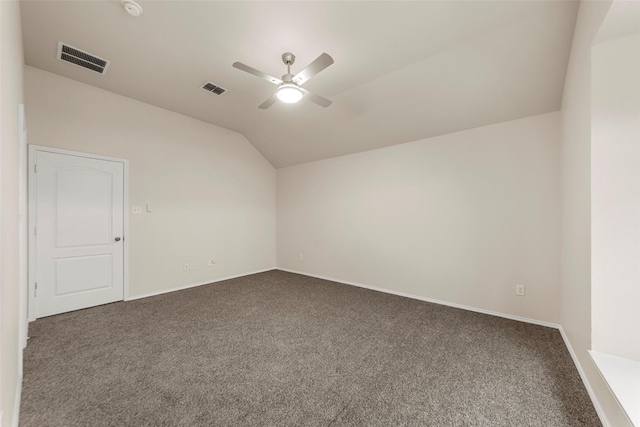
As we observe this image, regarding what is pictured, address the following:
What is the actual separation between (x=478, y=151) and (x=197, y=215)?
15.1 ft

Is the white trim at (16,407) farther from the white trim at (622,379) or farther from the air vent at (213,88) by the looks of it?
the air vent at (213,88)

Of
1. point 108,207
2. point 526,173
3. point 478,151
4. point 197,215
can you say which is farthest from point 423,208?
point 108,207

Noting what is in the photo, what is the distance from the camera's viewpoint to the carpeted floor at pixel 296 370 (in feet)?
5.07

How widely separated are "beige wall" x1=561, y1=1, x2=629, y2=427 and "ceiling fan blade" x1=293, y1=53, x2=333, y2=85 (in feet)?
5.50

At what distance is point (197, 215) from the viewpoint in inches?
175

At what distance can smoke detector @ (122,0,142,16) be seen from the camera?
201cm

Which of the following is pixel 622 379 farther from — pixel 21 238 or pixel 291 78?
pixel 21 238

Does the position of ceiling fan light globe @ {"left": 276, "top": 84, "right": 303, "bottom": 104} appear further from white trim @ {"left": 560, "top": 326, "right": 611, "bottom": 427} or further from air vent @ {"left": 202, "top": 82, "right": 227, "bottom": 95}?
white trim @ {"left": 560, "top": 326, "right": 611, "bottom": 427}

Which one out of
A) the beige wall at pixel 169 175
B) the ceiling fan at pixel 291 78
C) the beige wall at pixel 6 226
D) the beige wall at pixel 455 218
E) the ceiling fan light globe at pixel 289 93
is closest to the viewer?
the beige wall at pixel 6 226

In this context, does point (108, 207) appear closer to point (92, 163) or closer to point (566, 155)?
point (92, 163)

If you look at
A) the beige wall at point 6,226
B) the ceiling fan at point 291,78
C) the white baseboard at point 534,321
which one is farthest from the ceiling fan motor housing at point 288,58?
the white baseboard at point 534,321

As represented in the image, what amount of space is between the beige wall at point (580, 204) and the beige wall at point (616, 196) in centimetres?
6

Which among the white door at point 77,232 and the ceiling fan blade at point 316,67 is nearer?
the ceiling fan blade at point 316,67

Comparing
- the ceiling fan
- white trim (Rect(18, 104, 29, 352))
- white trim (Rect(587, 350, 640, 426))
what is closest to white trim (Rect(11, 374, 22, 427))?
white trim (Rect(18, 104, 29, 352))
